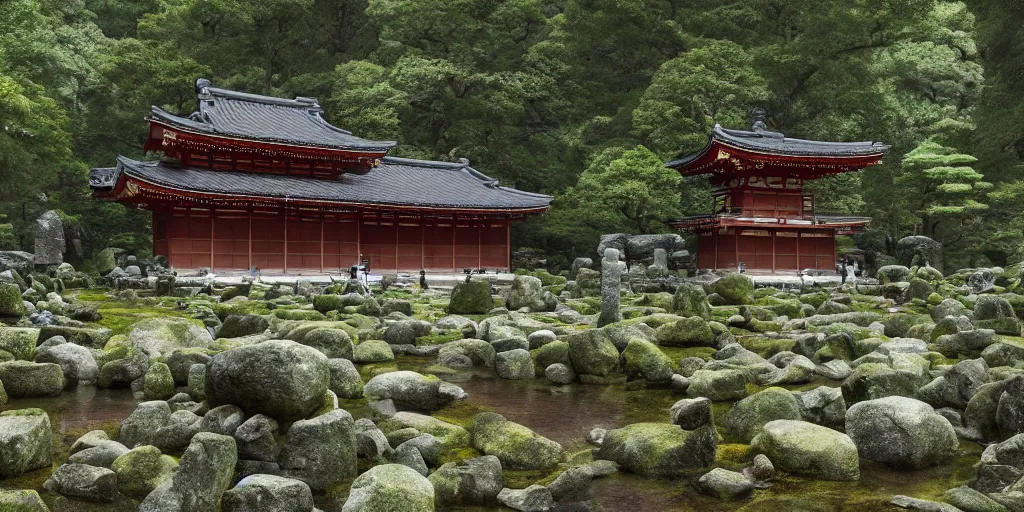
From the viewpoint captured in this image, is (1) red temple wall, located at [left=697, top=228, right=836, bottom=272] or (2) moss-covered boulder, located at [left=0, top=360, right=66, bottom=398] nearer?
(2) moss-covered boulder, located at [left=0, top=360, right=66, bottom=398]

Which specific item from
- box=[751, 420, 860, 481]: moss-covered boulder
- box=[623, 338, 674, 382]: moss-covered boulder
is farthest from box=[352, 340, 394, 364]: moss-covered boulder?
box=[751, 420, 860, 481]: moss-covered boulder

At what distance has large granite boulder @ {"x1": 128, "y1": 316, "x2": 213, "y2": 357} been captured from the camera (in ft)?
37.4

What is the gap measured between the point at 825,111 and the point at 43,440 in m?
43.5

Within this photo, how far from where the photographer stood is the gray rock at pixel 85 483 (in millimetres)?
5977

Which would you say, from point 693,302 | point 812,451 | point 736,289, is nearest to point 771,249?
point 736,289

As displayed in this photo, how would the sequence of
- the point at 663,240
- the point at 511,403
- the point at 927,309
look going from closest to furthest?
the point at 511,403
the point at 927,309
the point at 663,240

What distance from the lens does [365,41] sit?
52.4 metres

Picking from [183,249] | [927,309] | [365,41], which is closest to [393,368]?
[927,309]

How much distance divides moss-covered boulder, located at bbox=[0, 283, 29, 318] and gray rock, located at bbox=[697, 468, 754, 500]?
45.3ft

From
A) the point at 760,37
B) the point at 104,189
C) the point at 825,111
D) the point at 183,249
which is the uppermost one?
the point at 760,37

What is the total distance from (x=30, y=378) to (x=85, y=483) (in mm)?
4464

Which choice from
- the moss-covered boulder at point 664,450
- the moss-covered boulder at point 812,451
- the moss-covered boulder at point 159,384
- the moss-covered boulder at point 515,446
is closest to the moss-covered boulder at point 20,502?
the moss-covered boulder at point 515,446

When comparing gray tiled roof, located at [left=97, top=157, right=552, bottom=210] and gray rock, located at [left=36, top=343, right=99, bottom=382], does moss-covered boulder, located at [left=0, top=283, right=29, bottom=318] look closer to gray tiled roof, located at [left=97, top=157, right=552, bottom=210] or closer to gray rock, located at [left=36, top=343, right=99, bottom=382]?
gray rock, located at [left=36, top=343, right=99, bottom=382]

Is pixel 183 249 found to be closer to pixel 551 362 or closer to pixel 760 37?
pixel 551 362
